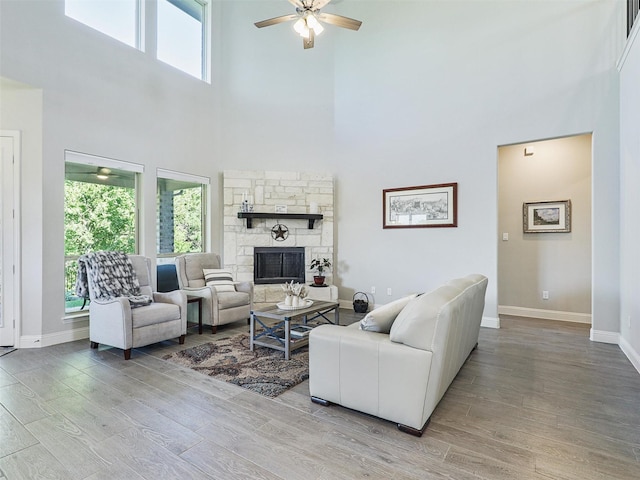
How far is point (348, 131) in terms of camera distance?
Result: 19.6 feet

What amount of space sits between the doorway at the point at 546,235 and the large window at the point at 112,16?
18.7 ft

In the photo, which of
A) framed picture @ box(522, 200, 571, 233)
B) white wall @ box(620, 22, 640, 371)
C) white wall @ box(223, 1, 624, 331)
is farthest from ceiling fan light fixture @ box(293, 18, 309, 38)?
framed picture @ box(522, 200, 571, 233)

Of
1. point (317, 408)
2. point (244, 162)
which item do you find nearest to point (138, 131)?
point (244, 162)

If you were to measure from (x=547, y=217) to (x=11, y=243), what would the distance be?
6955mm

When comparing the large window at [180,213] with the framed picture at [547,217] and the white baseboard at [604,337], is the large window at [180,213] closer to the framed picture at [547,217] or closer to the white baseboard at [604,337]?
the framed picture at [547,217]

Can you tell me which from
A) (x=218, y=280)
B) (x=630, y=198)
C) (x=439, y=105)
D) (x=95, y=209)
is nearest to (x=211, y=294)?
(x=218, y=280)

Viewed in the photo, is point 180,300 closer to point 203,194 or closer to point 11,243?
point 11,243

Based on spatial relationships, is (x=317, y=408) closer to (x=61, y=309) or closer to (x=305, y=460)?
(x=305, y=460)

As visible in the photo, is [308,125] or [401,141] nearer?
[401,141]

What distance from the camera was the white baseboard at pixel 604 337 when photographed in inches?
153

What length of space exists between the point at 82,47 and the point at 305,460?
5015 mm

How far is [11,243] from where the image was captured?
3.69m

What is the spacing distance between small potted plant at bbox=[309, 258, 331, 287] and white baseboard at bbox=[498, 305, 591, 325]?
292 cm

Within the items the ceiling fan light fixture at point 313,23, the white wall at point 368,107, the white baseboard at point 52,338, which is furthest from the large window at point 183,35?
the white baseboard at point 52,338
